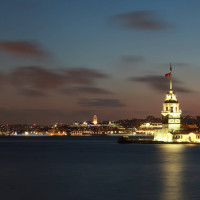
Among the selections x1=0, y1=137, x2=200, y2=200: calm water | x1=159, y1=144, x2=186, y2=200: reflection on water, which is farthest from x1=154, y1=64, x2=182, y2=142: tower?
x1=0, y1=137, x2=200, y2=200: calm water

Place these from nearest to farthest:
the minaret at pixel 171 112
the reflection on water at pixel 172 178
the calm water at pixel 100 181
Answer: the calm water at pixel 100 181 → the reflection on water at pixel 172 178 → the minaret at pixel 171 112

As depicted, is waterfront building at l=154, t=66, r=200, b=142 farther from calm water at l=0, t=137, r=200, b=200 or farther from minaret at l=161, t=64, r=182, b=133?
calm water at l=0, t=137, r=200, b=200

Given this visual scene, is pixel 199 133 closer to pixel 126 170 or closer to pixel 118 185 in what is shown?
pixel 126 170

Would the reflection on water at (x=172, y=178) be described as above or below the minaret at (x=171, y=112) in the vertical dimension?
below

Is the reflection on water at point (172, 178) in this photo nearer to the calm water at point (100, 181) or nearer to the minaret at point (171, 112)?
the calm water at point (100, 181)

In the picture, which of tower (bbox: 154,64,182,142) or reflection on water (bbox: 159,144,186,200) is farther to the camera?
tower (bbox: 154,64,182,142)

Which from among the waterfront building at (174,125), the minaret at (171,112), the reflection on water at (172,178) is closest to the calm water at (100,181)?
the reflection on water at (172,178)

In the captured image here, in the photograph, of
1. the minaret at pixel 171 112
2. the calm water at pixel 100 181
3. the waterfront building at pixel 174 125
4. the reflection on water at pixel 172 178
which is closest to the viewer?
the calm water at pixel 100 181

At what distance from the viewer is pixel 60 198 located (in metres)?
38.2

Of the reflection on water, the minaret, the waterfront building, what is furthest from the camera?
the minaret

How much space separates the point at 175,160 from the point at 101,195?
36.2m

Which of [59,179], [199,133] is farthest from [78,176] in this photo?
[199,133]

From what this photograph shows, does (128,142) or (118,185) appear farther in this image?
(128,142)

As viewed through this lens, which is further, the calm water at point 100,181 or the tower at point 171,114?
the tower at point 171,114
